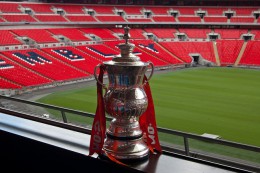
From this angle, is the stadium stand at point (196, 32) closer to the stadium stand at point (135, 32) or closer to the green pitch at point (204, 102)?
the stadium stand at point (135, 32)

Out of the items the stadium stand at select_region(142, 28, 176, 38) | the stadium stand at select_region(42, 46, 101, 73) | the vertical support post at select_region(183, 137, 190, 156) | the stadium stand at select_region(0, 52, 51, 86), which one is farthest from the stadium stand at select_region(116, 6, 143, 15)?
the vertical support post at select_region(183, 137, 190, 156)

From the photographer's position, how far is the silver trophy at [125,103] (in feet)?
3.47

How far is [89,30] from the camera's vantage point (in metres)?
20.4

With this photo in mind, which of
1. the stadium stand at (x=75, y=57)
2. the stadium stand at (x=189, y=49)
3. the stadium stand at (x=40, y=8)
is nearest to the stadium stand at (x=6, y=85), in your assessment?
the stadium stand at (x=75, y=57)

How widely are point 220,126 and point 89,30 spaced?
1421cm

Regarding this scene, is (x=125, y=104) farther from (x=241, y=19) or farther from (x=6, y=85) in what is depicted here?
(x=241, y=19)

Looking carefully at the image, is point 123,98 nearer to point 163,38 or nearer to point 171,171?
point 171,171

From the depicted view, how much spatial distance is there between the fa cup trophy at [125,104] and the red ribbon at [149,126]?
5cm

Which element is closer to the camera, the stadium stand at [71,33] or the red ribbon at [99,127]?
the red ribbon at [99,127]

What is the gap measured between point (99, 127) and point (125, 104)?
15 cm

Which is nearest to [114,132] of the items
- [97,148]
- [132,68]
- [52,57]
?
Result: [97,148]

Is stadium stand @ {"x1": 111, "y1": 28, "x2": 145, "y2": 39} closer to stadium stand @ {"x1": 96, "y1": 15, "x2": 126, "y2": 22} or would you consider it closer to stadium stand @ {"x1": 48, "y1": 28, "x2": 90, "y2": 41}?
stadium stand @ {"x1": 96, "y1": 15, "x2": 126, "y2": 22}

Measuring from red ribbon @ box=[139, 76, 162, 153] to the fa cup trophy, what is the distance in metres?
0.05

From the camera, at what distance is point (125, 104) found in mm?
1062
